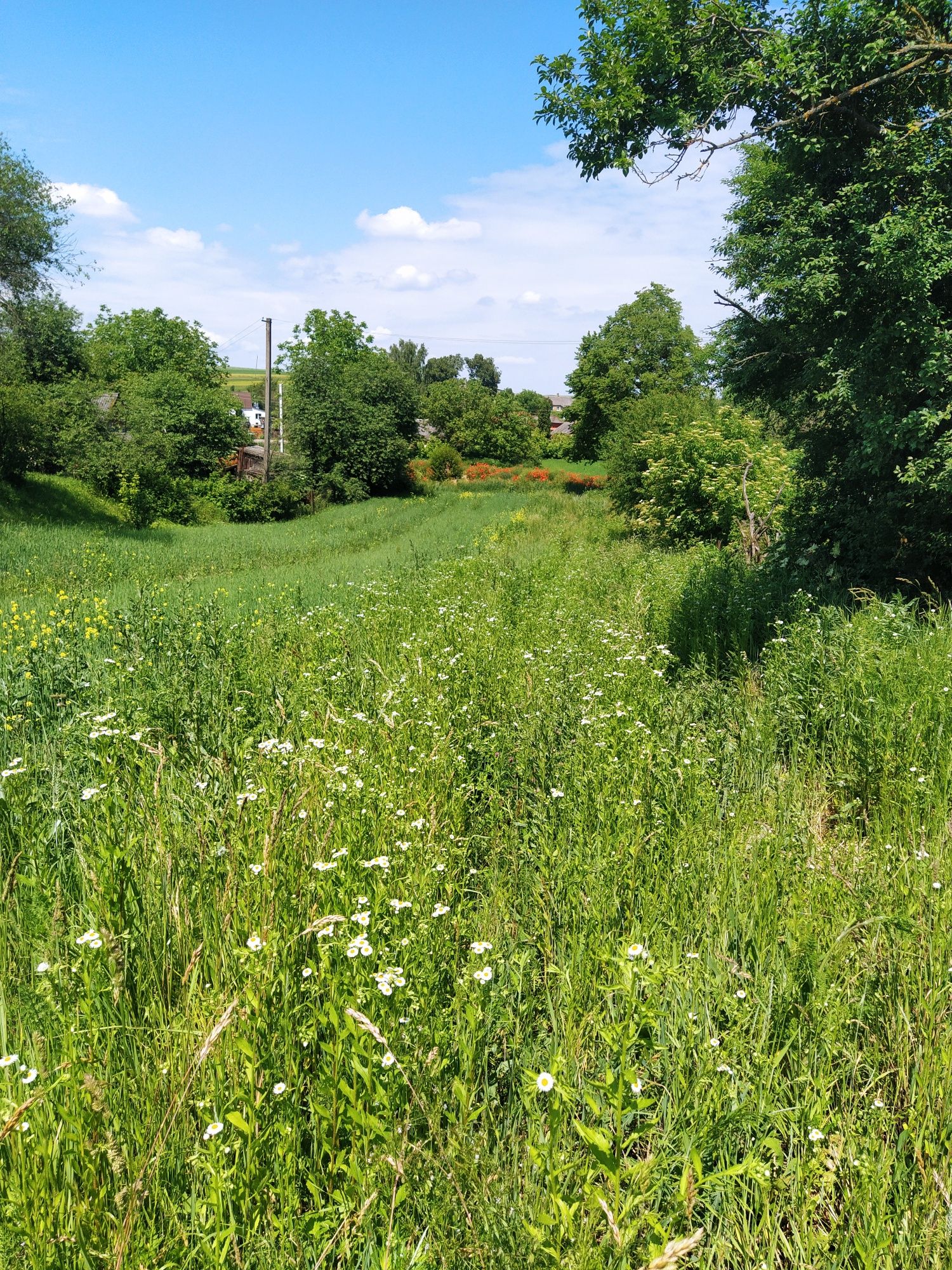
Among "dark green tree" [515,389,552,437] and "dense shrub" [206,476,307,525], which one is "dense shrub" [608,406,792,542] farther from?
"dark green tree" [515,389,552,437]

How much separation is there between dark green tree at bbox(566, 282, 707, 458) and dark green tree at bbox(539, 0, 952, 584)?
44763 mm

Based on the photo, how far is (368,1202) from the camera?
5.92 feet

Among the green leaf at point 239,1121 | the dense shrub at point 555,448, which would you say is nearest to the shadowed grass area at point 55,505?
the green leaf at point 239,1121

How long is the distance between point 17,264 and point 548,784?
33.7m

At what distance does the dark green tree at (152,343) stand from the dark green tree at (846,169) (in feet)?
172

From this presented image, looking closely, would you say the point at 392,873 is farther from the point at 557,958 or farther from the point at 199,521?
the point at 199,521

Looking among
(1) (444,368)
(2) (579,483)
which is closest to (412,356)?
(1) (444,368)

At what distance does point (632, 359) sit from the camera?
176ft

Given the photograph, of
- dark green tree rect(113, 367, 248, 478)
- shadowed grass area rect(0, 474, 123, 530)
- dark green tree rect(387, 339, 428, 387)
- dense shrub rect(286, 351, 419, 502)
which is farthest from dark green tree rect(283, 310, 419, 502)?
dark green tree rect(387, 339, 428, 387)

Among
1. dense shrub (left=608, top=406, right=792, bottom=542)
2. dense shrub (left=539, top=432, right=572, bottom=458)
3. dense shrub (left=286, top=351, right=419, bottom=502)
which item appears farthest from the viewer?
dense shrub (left=539, top=432, right=572, bottom=458)

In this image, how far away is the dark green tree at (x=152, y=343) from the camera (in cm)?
5738

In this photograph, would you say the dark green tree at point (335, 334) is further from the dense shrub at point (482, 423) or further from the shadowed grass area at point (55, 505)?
the shadowed grass area at point (55, 505)

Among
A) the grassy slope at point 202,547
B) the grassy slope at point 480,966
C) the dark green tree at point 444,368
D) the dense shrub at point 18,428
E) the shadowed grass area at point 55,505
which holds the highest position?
the dark green tree at point 444,368

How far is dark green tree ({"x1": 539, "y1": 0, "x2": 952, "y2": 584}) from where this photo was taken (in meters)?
6.66
